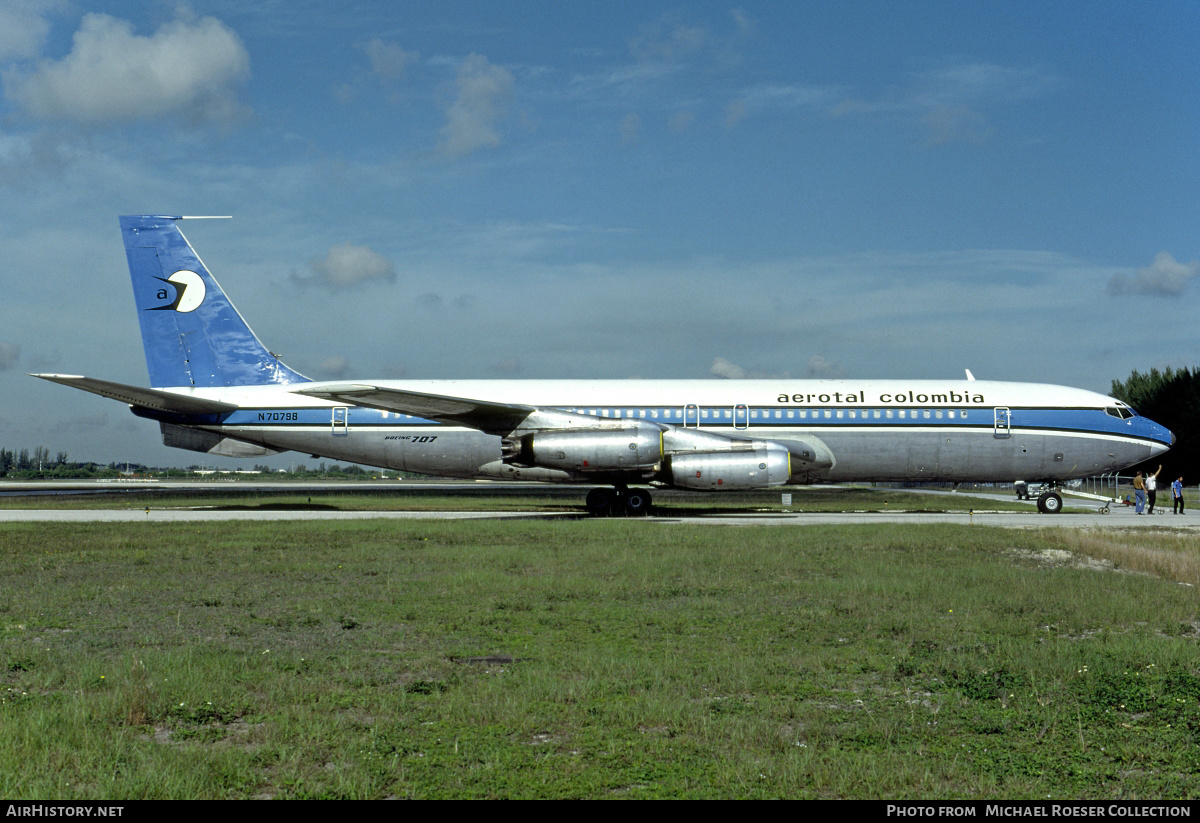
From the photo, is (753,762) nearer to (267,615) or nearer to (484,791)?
(484,791)

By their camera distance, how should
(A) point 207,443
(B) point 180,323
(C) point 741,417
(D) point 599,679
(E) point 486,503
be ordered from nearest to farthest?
(D) point 599,679 → (C) point 741,417 → (A) point 207,443 → (B) point 180,323 → (E) point 486,503

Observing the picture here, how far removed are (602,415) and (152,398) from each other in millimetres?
13181

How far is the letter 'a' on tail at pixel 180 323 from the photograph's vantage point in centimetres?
2770

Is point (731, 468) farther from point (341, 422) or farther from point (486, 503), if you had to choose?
point (341, 422)

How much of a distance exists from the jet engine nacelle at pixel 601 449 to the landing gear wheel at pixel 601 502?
221 centimetres

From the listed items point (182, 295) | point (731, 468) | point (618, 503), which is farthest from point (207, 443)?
point (731, 468)

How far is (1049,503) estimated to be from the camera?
2858 cm

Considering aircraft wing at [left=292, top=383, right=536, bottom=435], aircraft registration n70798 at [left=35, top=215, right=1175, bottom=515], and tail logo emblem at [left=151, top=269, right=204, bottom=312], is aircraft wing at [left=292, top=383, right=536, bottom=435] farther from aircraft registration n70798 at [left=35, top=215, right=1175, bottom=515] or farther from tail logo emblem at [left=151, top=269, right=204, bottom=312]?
tail logo emblem at [left=151, top=269, right=204, bottom=312]

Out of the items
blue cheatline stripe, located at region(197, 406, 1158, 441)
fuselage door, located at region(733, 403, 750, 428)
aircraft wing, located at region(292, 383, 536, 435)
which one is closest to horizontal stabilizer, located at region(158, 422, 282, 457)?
blue cheatline stripe, located at region(197, 406, 1158, 441)

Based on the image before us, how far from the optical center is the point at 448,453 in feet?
87.4

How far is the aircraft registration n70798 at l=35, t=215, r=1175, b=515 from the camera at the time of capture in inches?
1038

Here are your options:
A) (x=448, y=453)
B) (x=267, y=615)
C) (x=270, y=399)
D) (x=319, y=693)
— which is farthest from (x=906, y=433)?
(x=319, y=693)

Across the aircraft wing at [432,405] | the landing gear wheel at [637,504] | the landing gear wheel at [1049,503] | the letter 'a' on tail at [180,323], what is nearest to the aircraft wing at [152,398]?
the letter 'a' on tail at [180,323]

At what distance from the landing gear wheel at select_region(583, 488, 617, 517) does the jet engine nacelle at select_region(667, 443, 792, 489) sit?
276 cm
